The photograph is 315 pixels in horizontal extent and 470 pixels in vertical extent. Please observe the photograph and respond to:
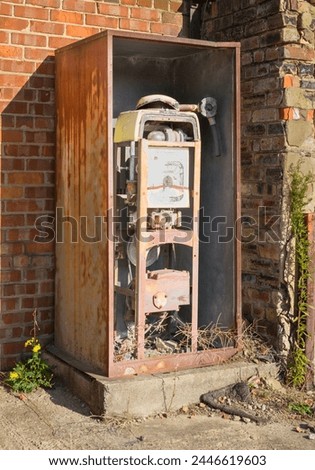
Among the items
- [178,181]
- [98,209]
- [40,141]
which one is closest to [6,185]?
[40,141]

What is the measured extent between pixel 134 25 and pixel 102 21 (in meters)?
0.29

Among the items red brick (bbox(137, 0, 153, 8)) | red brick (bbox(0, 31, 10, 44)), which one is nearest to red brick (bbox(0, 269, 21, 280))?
red brick (bbox(0, 31, 10, 44))

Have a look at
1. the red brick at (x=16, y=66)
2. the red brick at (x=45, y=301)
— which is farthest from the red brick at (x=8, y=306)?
the red brick at (x=16, y=66)

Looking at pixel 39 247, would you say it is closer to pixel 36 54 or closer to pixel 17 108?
pixel 17 108

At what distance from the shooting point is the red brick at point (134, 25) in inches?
232

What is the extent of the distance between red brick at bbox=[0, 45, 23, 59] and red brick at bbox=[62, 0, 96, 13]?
0.52 metres

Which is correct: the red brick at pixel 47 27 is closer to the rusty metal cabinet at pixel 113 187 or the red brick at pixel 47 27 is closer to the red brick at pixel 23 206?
the rusty metal cabinet at pixel 113 187

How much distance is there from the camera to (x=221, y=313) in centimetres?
562

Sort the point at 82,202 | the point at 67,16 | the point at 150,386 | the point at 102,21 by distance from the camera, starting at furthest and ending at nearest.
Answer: the point at 102,21 < the point at 67,16 < the point at 82,202 < the point at 150,386

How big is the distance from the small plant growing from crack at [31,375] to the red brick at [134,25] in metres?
2.55

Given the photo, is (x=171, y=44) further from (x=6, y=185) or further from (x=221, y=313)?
(x=221, y=313)

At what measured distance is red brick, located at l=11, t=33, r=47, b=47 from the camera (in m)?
5.44

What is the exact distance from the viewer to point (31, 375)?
533cm

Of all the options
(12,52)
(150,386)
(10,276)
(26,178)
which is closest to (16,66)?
(12,52)
